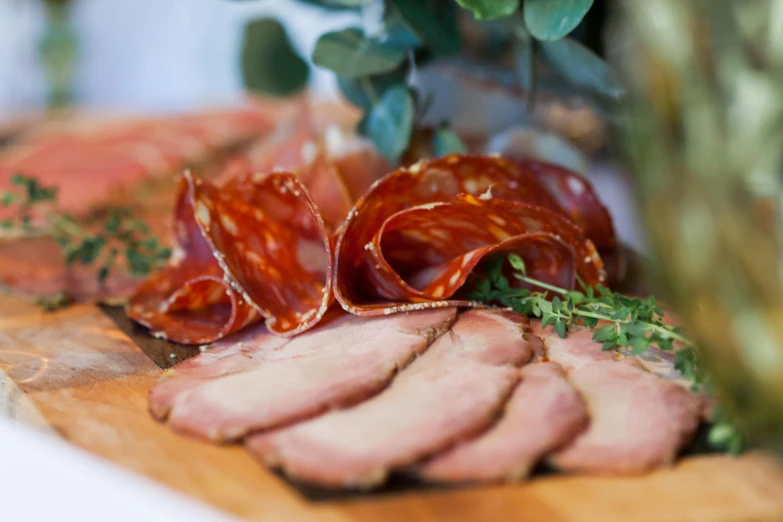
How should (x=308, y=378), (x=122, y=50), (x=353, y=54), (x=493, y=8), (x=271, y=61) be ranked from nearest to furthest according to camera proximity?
1. (x=308, y=378)
2. (x=493, y=8)
3. (x=353, y=54)
4. (x=271, y=61)
5. (x=122, y=50)

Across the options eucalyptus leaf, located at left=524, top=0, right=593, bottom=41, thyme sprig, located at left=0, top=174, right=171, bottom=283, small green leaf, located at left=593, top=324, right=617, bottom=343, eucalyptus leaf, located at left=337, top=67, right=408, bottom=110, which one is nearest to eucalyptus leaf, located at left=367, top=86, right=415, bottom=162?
eucalyptus leaf, located at left=337, top=67, right=408, bottom=110

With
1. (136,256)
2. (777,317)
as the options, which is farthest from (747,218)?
(136,256)

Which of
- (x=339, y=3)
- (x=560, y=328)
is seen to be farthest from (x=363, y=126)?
(x=560, y=328)

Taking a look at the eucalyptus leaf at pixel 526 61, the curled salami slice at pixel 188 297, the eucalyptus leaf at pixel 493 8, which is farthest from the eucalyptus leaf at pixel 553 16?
the curled salami slice at pixel 188 297

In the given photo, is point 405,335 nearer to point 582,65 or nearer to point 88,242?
point 582,65

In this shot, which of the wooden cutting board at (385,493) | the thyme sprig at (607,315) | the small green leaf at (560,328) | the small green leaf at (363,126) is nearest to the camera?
the wooden cutting board at (385,493)

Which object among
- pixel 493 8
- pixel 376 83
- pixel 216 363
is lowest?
pixel 216 363

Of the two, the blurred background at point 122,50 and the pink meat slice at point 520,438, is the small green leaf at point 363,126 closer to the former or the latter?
the pink meat slice at point 520,438
